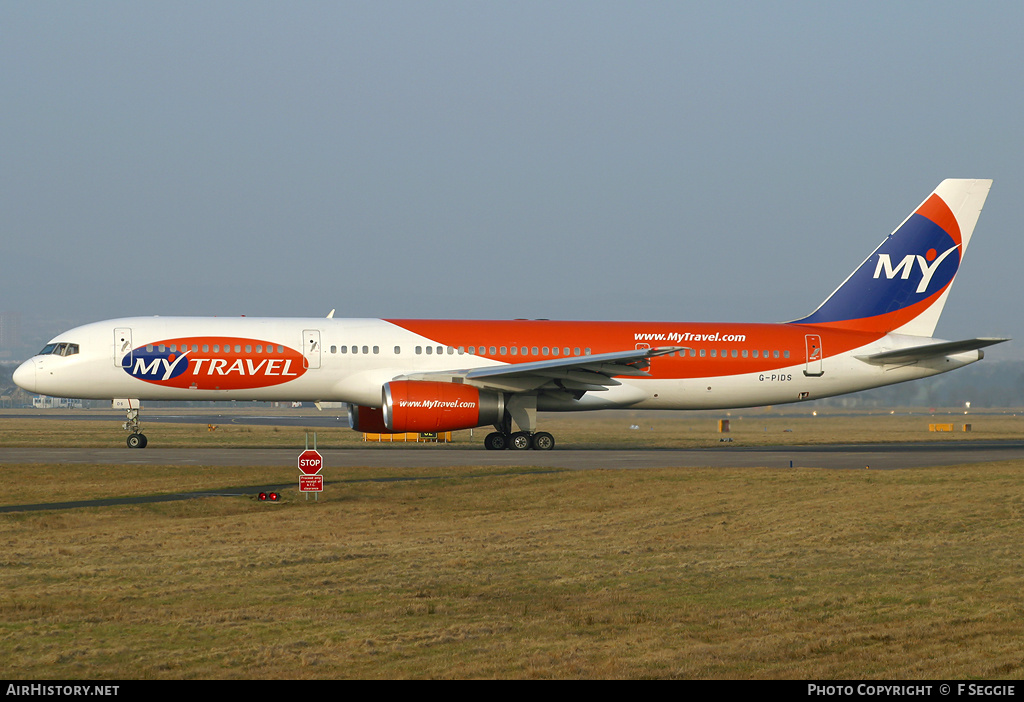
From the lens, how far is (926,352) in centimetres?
3478

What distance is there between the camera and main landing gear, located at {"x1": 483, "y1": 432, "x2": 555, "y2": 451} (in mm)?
33031

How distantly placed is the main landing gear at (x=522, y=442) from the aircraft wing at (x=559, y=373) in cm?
157

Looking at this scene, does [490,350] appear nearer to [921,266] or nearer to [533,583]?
[921,266]

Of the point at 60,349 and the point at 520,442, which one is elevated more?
the point at 60,349

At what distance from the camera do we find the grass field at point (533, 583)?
26.1 ft

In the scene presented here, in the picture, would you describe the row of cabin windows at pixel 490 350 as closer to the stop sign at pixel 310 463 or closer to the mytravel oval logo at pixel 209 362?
the mytravel oval logo at pixel 209 362

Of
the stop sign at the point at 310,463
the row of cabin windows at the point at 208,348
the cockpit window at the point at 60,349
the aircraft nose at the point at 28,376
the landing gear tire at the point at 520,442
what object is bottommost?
the stop sign at the point at 310,463

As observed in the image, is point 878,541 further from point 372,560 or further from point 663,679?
point 663,679

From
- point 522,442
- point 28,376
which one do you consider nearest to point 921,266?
point 522,442

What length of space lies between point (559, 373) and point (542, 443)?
258 cm

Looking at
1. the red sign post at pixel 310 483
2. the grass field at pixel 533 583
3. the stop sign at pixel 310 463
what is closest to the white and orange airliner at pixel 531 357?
the stop sign at pixel 310 463

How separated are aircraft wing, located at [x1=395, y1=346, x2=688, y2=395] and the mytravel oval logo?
4.14 meters

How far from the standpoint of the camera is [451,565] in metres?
12.3
